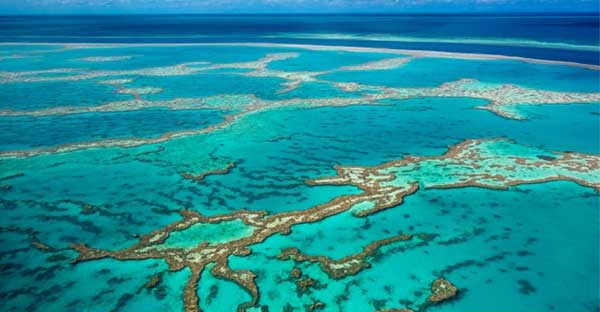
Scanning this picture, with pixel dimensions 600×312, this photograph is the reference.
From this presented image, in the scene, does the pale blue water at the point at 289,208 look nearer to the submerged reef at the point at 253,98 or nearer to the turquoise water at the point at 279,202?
→ the turquoise water at the point at 279,202

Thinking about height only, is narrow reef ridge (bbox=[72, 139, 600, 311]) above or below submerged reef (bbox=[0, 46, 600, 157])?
below

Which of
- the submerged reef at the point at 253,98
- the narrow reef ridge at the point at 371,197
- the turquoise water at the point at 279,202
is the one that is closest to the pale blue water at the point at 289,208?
the turquoise water at the point at 279,202

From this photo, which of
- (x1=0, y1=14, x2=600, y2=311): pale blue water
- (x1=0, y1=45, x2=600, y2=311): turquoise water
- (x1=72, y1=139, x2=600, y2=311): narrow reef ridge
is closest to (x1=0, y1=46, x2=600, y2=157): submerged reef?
(x1=0, y1=45, x2=600, y2=311): turquoise water

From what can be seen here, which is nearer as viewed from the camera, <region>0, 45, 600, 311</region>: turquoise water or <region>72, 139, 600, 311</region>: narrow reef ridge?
<region>0, 45, 600, 311</region>: turquoise water

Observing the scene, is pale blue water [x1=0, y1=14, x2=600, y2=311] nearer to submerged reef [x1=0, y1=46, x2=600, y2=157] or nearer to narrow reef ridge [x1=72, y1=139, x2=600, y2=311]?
narrow reef ridge [x1=72, y1=139, x2=600, y2=311]

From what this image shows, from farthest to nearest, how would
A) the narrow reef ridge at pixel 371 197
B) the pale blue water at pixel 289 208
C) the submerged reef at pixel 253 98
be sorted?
the submerged reef at pixel 253 98, the narrow reef ridge at pixel 371 197, the pale blue water at pixel 289 208

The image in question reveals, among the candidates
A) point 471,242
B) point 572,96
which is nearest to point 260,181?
point 471,242

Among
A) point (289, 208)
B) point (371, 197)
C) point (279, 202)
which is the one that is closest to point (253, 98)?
point (279, 202)
